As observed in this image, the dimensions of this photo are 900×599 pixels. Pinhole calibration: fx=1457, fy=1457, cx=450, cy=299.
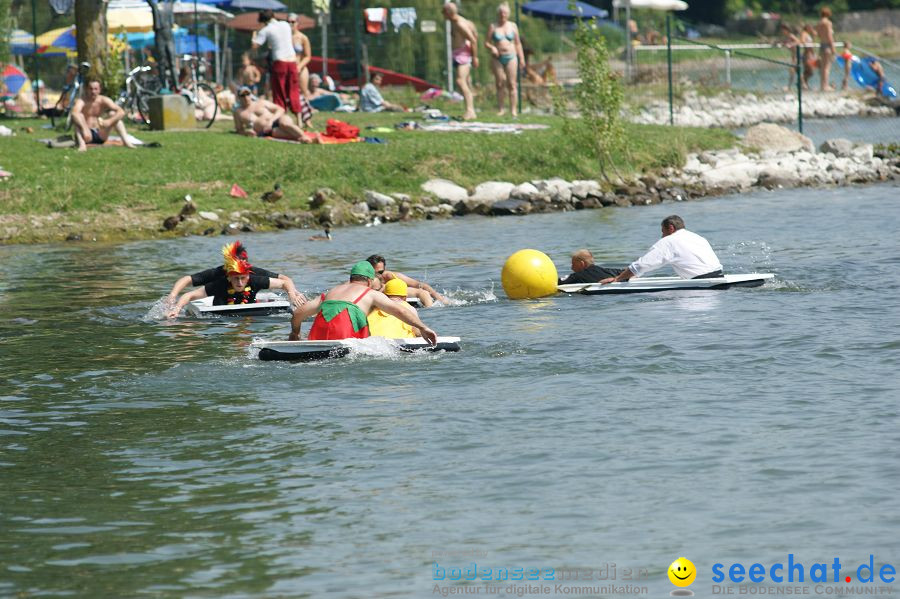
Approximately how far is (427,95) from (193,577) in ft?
103

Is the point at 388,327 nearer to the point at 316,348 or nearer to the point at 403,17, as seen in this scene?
the point at 316,348

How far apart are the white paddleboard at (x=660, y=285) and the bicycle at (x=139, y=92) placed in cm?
1470

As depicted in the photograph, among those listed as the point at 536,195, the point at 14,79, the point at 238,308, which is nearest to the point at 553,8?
the point at 14,79

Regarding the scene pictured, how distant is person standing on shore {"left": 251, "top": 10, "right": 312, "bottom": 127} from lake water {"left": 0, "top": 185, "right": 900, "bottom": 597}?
1068cm

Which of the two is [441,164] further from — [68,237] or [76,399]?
[76,399]

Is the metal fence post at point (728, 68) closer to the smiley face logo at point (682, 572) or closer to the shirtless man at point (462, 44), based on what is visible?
the shirtless man at point (462, 44)

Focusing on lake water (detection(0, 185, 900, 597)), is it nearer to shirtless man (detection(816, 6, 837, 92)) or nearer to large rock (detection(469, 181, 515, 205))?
large rock (detection(469, 181, 515, 205))

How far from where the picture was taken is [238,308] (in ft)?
57.5

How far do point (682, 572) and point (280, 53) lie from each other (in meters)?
22.0

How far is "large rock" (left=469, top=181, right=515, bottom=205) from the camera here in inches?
1120

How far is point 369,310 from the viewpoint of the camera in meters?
14.4

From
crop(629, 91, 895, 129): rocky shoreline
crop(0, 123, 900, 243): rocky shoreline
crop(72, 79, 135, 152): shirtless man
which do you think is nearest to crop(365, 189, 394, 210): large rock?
crop(0, 123, 900, 243): rocky shoreline

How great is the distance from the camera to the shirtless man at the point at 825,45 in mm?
44259

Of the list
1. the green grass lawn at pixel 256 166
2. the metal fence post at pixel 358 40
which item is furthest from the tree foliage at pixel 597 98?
the metal fence post at pixel 358 40
